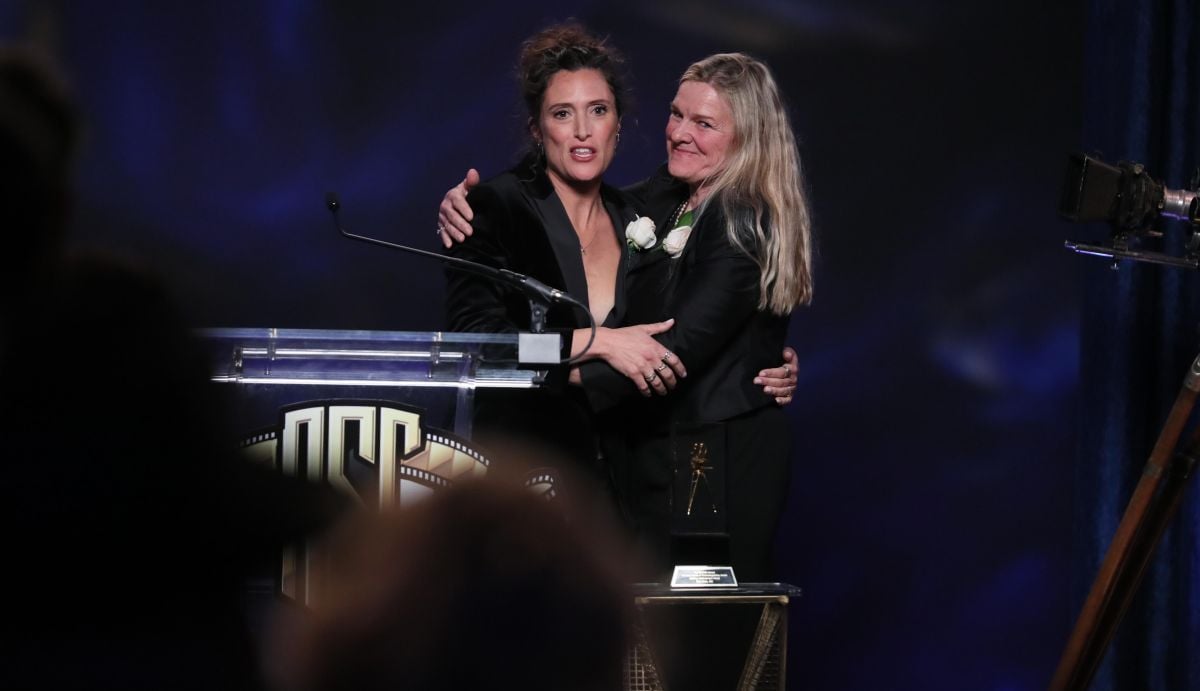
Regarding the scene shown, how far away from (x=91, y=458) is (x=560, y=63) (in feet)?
8.07

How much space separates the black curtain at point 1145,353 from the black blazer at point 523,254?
113cm

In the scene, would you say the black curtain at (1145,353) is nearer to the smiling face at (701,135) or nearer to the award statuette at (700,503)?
the smiling face at (701,135)

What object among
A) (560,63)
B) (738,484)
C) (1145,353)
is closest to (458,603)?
(738,484)

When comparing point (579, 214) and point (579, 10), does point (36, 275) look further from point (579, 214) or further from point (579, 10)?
point (579, 10)

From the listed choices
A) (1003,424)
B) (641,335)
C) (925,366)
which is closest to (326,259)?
(641,335)

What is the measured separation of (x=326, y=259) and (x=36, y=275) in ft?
10.4

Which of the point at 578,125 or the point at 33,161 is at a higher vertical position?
the point at 578,125

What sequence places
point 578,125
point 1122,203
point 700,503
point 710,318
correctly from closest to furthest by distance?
point 700,503 → point 1122,203 → point 710,318 → point 578,125

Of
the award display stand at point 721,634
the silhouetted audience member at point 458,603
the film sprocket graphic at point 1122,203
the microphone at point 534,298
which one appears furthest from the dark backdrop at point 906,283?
the silhouetted audience member at point 458,603

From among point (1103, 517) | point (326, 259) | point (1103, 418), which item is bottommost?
point (1103, 517)

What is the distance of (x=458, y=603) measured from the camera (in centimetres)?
36

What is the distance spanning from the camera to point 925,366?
366cm

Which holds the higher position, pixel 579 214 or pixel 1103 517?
pixel 579 214

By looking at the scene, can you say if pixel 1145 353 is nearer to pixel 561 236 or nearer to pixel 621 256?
pixel 621 256
